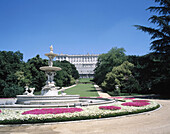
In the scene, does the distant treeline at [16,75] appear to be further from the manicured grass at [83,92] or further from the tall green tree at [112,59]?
the tall green tree at [112,59]

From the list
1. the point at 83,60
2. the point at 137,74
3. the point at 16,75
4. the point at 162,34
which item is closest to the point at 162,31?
the point at 162,34

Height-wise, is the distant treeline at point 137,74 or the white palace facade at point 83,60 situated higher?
the white palace facade at point 83,60

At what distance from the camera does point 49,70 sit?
17812 mm

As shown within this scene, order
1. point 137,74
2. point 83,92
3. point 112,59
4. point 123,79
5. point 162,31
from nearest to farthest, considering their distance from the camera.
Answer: point 162,31 → point 123,79 → point 137,74 → point 83,92 → point 112,59

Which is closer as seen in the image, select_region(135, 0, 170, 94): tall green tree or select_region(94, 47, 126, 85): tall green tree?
select_region(135, 0, 170, 94): tall green tree

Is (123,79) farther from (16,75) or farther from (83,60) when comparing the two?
(83,60)

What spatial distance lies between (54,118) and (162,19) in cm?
1976

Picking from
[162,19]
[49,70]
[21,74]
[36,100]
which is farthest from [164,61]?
[21,74]

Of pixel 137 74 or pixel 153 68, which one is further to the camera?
pixel 137 74

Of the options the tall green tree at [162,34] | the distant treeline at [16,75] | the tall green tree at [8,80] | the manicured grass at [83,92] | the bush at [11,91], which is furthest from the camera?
the manicured grass at [83,92]

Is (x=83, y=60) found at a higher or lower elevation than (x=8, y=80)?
higher

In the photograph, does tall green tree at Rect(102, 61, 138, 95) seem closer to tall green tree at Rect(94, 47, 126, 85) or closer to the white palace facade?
tall green tree at Rect(94, 47, 126, 85)

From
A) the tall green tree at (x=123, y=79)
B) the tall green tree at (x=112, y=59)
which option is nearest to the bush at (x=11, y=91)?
the tall green tree at (x=123, y=79)

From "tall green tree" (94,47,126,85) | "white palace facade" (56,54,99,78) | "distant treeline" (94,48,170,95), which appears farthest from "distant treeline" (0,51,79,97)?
"white palace facade" (56,54,99,78)
